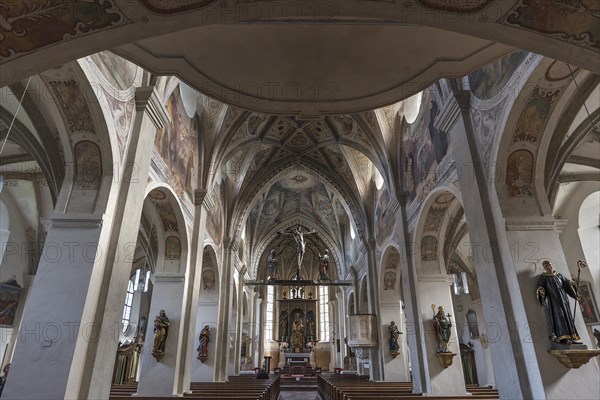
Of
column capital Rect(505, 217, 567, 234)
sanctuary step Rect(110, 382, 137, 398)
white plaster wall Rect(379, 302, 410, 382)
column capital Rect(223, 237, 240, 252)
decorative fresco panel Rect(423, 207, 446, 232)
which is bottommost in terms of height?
sanctuary step Rect(110, 382, 137, 398)

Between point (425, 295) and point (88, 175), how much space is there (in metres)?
9.06

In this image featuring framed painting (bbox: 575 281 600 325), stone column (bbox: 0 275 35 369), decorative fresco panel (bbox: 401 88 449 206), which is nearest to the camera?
decorative fresco panel (bbox: 401 88 449 206)

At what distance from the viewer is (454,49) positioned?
473 cm

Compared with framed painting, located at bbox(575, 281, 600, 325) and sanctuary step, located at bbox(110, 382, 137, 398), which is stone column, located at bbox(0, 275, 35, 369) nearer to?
sanctuary step, located at bbox(110, 382, 137, 398)

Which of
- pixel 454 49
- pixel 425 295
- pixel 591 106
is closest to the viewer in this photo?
pixel 454 49

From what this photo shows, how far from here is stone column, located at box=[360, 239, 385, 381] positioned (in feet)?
48.9

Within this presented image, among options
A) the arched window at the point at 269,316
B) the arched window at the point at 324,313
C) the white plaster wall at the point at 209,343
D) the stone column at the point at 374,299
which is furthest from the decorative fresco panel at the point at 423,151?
the arched window at the point at 269,316

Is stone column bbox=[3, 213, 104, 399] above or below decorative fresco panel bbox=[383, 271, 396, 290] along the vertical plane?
below

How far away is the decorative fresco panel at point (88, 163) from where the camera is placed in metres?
6.63

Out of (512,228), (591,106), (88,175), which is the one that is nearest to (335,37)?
(512,228)

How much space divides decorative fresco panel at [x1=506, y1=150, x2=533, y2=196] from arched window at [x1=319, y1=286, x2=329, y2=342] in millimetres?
26765

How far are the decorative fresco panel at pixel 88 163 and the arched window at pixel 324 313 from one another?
1081 inches

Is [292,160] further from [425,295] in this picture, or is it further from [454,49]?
[454,49]

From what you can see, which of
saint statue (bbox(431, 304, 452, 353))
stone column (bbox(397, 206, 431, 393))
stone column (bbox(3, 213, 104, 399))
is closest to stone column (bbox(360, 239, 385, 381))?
stone column (bbox(397, 206, 431, 393))
